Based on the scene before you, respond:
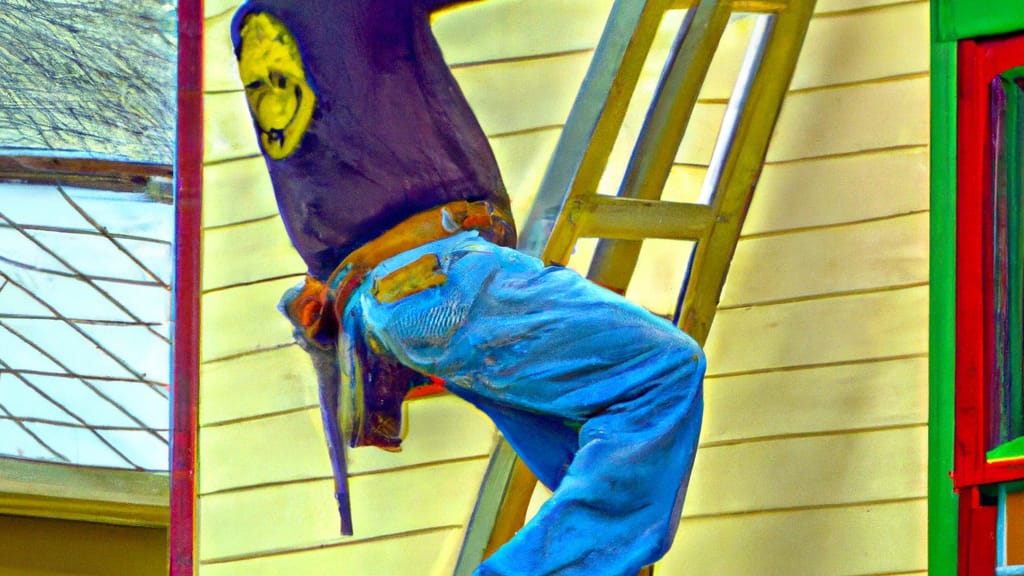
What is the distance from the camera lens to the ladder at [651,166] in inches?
142

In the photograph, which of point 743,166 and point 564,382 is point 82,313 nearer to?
point 743,166

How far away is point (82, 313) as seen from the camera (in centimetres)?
569

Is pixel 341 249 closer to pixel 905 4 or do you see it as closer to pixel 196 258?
pixel 196 258

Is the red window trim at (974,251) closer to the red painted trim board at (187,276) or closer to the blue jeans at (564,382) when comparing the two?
the blue jeans at (564,382)

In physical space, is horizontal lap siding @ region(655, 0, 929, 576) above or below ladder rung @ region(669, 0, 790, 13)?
below

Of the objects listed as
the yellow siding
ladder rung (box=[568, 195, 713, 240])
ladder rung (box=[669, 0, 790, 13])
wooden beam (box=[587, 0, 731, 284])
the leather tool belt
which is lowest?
the yellow siding

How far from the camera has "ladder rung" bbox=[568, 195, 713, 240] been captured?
11.9 ft

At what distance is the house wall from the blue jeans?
746 mm

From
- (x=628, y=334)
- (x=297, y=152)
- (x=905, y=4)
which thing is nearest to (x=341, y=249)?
(x=297, y=152)

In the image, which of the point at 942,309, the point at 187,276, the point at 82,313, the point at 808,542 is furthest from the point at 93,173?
the point at 942,309

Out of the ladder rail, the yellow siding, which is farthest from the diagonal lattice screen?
the ladder rail

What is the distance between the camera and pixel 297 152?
373 centimetres

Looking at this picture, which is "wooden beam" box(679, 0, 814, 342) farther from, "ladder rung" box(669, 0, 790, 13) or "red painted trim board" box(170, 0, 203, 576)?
"red painted trim board" box(170, 0, 203, 576)

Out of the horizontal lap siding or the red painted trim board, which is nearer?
the horizontal lap siding
